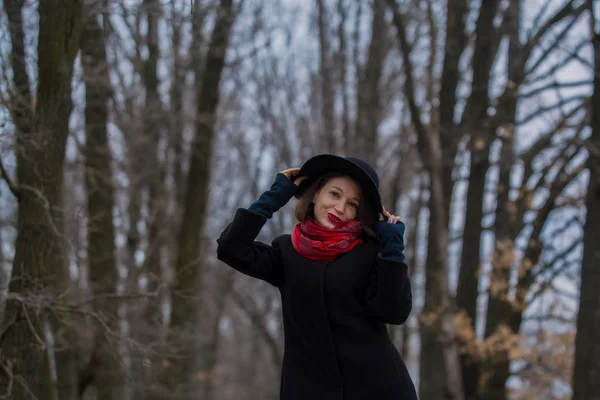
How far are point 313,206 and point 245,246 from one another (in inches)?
16.0

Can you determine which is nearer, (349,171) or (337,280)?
(337,280)

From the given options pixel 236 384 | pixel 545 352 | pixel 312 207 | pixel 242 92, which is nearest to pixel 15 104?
pixel 312 207

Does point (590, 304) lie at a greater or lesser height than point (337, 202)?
lesser

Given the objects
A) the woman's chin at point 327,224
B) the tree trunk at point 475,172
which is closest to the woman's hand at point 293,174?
the woman's chin at point 327,224

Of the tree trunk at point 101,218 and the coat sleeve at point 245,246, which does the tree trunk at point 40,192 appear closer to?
the coat sleeve at point 245,246

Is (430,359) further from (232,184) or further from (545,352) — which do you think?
(232,184)

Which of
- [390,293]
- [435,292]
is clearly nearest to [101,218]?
[435,292]

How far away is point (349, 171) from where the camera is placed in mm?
3852

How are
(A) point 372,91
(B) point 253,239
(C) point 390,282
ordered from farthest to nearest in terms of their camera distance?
(A) point 372,91
(B) point 253,239
(C) point 390,282

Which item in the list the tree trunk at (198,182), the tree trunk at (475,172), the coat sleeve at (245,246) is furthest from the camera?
the tree trunk at (475,172)

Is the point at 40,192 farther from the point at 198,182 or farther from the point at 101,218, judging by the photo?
the point at 198,182

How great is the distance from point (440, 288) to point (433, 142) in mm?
1819

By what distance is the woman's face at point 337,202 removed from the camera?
12.5ft

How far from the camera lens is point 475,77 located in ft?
39.9
